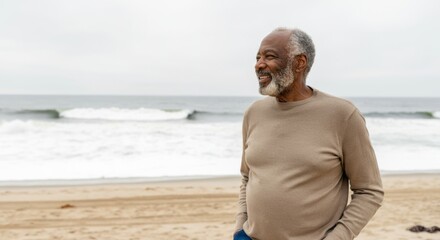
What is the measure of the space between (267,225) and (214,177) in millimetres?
8779

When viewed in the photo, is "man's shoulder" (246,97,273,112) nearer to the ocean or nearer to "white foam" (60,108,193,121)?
the ocean

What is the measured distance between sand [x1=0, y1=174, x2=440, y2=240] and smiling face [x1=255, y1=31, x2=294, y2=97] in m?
4.53

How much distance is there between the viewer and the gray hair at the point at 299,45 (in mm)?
1730

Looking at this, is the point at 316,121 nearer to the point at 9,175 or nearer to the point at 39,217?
the point at 39,217

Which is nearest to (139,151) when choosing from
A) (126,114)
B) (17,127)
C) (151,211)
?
(151,211)

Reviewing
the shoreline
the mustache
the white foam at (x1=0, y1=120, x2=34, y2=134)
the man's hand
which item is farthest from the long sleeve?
the white foam at (x1=0, y1=120, x2=34, y2=134)

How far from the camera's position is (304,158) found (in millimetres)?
1661

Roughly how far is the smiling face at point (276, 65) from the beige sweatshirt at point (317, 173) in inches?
3.4

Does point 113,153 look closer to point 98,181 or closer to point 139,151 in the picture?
point 139,151

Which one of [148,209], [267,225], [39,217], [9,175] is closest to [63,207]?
[39,217]

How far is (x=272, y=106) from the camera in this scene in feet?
6.00

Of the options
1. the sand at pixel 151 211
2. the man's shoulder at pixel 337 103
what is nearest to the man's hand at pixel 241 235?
the man's shoulder at pixel 337 103

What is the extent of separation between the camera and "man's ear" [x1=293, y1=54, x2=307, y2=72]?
175 centimetres

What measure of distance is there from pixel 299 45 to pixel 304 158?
409 mm
